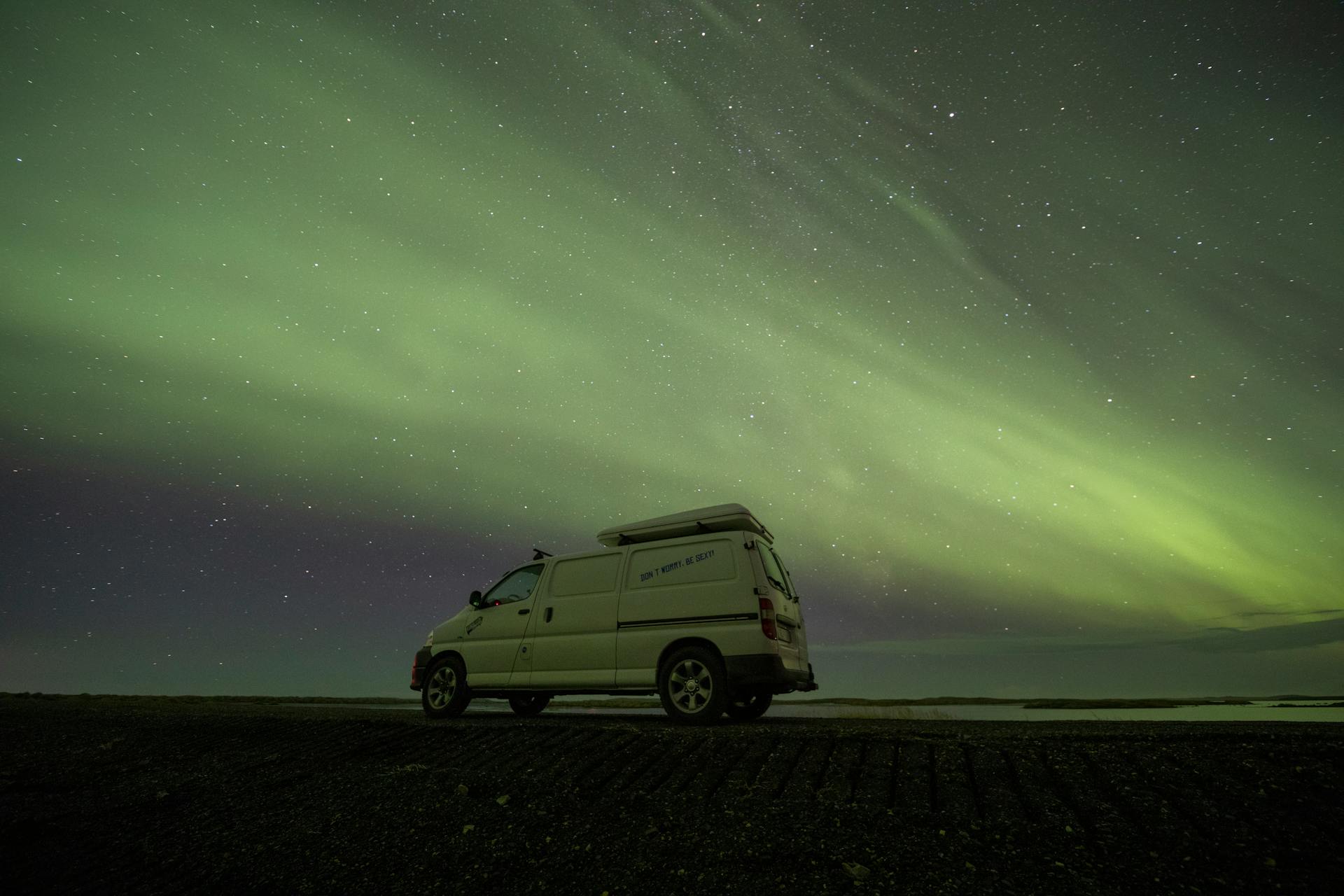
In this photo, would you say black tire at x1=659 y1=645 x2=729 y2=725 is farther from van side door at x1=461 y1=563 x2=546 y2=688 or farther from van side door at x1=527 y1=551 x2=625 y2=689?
van side door at x1=461 y1=563 x2=546 y2=688

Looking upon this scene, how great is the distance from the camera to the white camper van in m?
7.82

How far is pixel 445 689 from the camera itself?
32.7 ft

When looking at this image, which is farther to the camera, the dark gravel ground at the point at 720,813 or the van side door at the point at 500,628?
the van side door at the point at 500,628

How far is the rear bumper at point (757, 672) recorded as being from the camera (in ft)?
24.8

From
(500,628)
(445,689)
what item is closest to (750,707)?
(500,628)

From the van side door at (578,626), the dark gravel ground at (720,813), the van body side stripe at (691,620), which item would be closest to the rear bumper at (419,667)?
the van side door at (578,626)

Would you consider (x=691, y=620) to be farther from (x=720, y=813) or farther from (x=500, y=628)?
(x=720, y=813)

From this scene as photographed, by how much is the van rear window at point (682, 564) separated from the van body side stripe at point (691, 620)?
45 cm

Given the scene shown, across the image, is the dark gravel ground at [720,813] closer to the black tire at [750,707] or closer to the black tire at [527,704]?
the black tire at [750,707]

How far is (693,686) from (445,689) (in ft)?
14.2

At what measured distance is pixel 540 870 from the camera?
13.4ft

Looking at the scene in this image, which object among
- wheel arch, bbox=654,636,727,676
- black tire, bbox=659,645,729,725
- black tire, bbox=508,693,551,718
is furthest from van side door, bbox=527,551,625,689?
black tire, bbox=508,693,551,718

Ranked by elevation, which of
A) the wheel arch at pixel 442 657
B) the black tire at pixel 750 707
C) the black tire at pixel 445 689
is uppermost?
the wheel arch at pixel 442 657

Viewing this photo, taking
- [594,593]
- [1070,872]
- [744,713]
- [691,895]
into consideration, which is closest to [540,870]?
[691,895]
